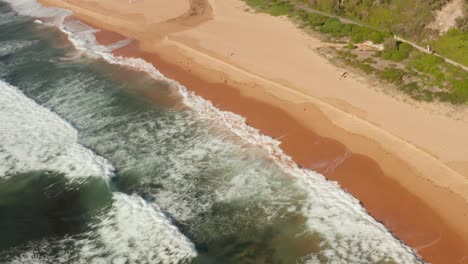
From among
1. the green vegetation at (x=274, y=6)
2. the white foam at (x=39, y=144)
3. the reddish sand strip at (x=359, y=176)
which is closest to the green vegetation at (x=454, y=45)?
the reddish sand strip at (x=359, y=176)

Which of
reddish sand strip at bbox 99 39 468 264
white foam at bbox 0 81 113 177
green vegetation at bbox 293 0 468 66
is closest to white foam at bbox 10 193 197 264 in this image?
white foam at bbox 0 81 113 177

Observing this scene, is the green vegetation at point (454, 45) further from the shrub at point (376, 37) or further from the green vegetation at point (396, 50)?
the shrub at point (376, 37)

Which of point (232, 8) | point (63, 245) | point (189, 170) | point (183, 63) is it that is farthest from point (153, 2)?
point (63, 245)

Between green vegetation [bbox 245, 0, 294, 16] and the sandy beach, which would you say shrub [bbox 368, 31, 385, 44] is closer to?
the sandy beach

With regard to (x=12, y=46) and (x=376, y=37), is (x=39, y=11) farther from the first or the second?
(x=376, y=37)

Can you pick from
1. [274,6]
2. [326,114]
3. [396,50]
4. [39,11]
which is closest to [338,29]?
[396,50]
